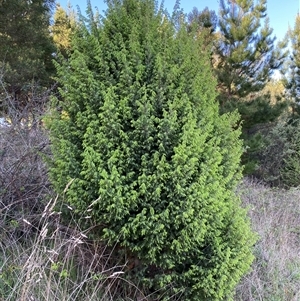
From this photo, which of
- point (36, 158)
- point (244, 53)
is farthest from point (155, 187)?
point (244, 53)

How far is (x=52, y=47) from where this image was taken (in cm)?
766

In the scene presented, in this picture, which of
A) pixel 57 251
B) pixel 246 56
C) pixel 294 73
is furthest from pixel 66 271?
pixel 294 73

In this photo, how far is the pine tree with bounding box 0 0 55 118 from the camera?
6258 millimetres

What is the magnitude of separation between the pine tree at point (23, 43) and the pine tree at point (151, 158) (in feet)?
15.0

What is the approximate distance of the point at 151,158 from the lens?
173 cm

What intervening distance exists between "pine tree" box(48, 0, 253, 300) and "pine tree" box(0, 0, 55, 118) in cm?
456

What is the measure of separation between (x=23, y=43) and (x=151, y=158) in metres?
6.82

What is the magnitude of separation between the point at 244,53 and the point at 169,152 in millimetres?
6624

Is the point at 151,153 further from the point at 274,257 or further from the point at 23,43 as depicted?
A: the point at 23,43

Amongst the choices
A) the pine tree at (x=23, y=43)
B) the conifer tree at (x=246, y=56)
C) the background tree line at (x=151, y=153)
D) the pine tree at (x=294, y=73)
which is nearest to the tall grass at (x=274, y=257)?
the background tree line at (x=151, y=153)

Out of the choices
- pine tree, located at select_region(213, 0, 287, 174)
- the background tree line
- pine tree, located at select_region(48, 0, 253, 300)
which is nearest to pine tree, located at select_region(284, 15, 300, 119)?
pine tree, located at select_region(213, 0, 287, 174)

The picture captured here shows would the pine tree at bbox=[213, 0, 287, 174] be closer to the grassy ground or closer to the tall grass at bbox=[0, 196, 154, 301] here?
the grassy ground

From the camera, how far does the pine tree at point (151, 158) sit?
169 centimetres

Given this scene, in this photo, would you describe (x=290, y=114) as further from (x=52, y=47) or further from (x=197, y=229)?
(x=197, y=229)
